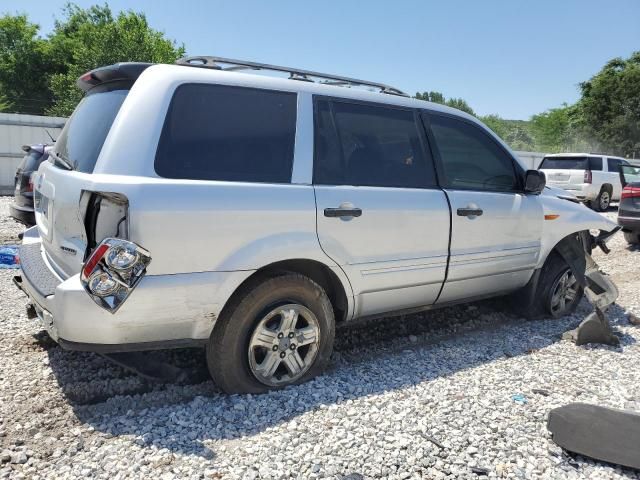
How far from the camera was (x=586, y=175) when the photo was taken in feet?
50.3

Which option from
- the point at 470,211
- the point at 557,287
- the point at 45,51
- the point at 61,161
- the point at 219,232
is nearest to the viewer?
the point at 219,232

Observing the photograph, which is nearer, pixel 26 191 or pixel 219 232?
pixel 219 232

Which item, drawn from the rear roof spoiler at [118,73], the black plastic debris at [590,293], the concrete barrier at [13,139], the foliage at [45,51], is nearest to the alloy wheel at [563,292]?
the black plastic debris at [590,293]

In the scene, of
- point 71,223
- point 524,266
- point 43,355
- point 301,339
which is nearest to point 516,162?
point 524,266

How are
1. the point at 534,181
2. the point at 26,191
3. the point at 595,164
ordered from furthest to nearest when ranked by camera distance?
1. the point at 595,164
2. the point at 26,191
3. the point at 534,181

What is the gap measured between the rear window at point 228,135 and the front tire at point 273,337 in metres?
0.70

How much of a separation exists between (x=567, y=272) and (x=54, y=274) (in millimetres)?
4417

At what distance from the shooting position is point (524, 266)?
15.2 ft

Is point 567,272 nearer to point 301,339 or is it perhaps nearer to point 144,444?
point 301,339

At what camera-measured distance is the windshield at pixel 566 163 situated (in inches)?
614

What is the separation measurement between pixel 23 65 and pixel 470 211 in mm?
46481

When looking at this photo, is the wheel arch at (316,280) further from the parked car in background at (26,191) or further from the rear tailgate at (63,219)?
the parked car in background at (26,191)

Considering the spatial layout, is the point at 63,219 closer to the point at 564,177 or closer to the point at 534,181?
the point at 534,181

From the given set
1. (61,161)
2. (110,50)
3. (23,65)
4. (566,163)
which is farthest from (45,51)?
(61,161)
